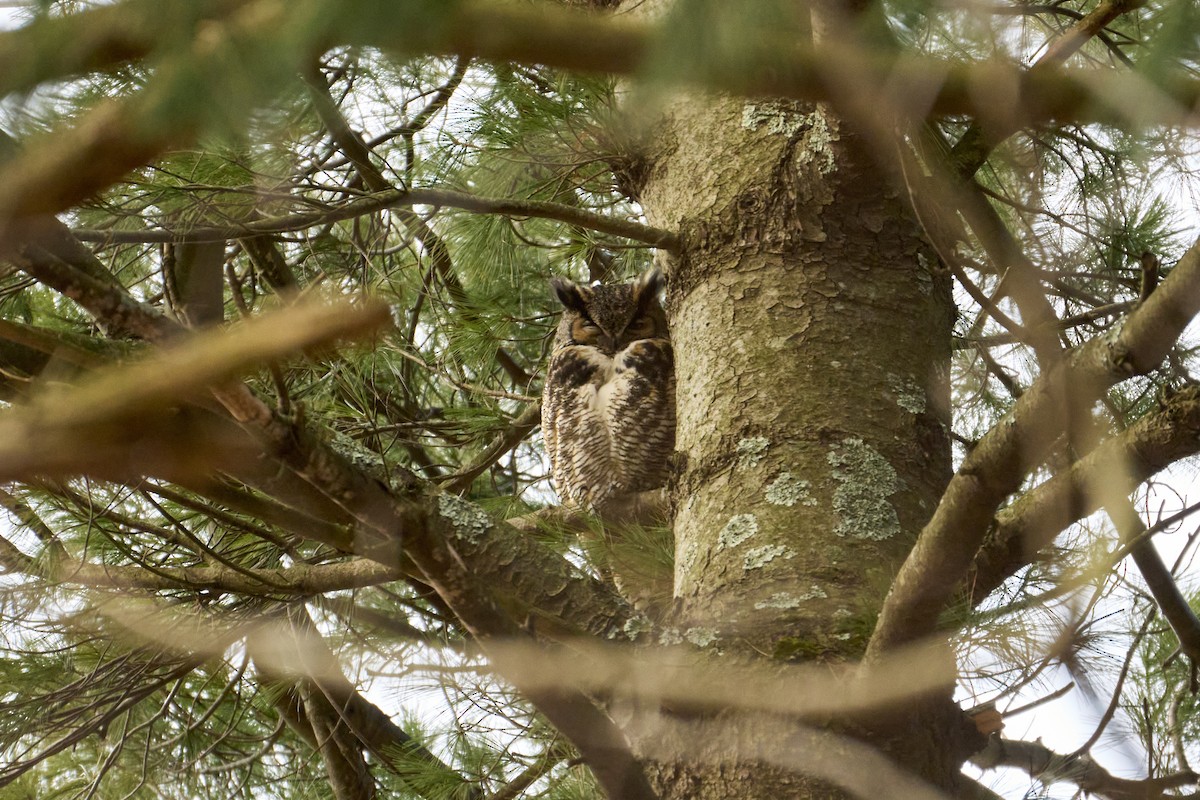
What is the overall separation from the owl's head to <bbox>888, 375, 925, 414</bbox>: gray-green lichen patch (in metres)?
1.54

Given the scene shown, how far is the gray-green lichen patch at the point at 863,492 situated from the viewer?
5.91 feet

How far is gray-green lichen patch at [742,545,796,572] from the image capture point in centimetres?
177

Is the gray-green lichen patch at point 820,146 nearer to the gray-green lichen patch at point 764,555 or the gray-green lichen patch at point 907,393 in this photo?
the gray-green lichen patch at point 907,393

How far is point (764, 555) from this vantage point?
178cm

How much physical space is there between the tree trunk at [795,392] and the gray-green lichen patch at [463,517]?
0.38 meters

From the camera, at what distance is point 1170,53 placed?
82 cm

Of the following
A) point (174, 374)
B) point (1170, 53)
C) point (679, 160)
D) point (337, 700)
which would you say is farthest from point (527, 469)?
point (174, 374)

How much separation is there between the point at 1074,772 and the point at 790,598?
707 mm

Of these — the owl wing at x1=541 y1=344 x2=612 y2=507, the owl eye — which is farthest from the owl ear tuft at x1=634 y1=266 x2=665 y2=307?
the owl wing at x1=541 y1=344 x2=612 y2=507

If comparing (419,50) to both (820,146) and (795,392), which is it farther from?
(820,146)

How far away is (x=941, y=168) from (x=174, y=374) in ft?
4.91

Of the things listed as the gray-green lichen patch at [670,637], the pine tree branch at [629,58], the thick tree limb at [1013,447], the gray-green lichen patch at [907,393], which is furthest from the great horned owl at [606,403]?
the pine tree branch at [629,58]

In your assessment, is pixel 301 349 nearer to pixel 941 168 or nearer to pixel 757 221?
pixel 941 168

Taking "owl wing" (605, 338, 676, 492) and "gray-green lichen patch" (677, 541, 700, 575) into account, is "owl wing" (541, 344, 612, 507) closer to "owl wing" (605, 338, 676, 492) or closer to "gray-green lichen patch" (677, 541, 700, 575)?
"owl wing" (605, 338, 676, 492)
